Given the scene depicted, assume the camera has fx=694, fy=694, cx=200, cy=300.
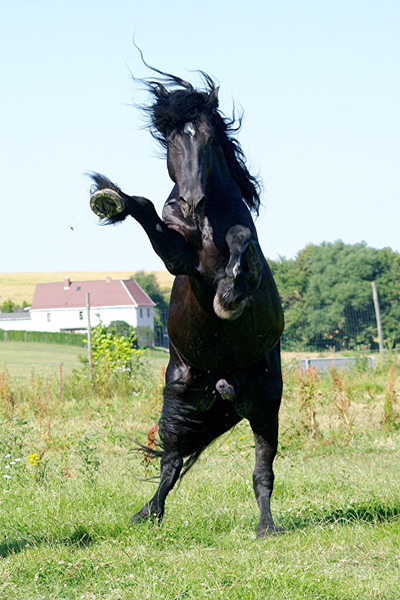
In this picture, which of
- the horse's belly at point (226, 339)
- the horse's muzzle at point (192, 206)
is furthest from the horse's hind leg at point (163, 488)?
the horse's muzzle at point (192, 206)

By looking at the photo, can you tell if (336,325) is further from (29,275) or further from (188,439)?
(29,275)

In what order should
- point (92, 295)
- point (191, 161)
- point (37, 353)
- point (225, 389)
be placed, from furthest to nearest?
point (92, 295) < point (37, 353) < point (225, 389) < point (191, 161)

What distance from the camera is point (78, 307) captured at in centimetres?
7494

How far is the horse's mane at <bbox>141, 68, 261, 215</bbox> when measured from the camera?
14.1 feet

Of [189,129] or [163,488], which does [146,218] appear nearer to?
[189,129]

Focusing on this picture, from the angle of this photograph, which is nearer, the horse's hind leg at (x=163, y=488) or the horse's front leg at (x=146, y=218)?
the horse's front leg at (x=146, y=218)

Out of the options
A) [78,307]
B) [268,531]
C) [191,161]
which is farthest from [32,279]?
[191,161]

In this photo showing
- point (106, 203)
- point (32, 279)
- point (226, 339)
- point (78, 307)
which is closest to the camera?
point (106, 203)

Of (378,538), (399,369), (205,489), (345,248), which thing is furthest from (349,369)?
(345,248)

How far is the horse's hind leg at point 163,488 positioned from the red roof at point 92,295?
67899 millimetres

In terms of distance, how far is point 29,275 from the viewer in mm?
120750

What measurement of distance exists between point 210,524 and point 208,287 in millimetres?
1848

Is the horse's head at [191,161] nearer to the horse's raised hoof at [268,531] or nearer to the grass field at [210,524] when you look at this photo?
the grass field at [210,524]

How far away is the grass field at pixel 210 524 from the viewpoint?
3568mm
